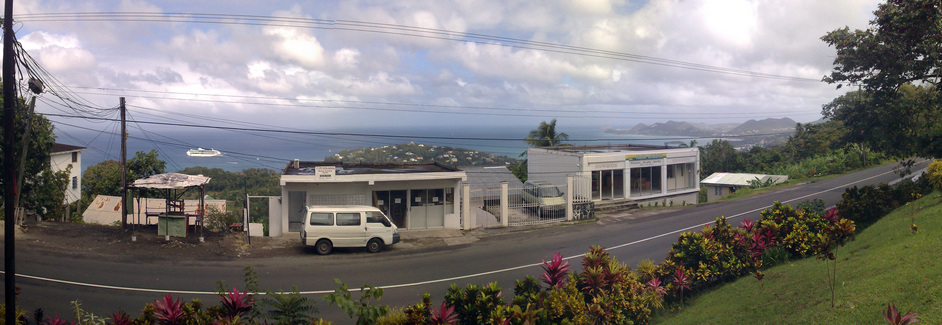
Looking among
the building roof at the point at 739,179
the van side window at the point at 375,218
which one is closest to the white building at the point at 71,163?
the van side window at the point at 375,218

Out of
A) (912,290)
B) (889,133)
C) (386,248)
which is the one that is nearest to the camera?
(912,290)

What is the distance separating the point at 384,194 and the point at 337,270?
5739mm

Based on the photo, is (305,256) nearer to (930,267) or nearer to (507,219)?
(507,219)

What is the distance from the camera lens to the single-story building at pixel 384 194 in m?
17.8

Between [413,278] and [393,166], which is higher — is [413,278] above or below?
below

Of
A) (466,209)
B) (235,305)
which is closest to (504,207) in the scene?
(466,209)

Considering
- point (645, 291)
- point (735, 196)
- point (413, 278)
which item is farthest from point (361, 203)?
point (735, 196)

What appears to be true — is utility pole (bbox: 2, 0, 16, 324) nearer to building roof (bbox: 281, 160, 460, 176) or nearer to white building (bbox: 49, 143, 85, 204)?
building roof (bbox: 281, 160, 460, 176)

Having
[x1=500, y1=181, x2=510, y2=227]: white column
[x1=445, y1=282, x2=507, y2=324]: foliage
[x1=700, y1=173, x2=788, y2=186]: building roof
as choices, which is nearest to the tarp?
[x1=500, y1=181, x2=510, y2=227]: white column

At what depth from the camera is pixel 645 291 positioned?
758 cm

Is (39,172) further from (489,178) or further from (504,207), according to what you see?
A: (489,178)

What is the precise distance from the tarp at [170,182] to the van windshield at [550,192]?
13349 millimetres

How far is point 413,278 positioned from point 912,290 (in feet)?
31.3

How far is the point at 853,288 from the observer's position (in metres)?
6.02
